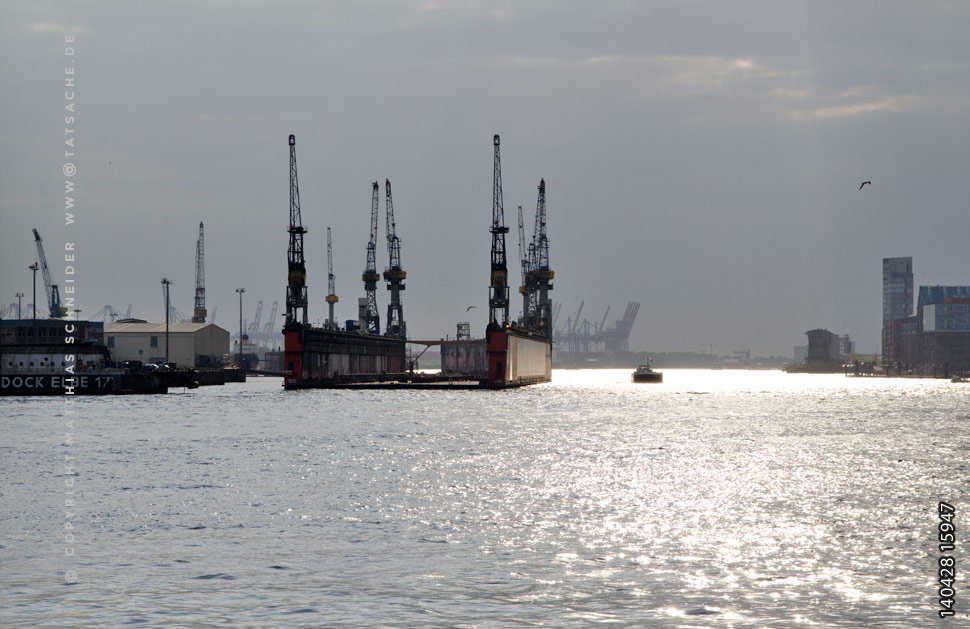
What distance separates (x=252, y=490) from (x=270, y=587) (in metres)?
16.8

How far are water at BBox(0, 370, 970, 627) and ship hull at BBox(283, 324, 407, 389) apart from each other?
3406 inches

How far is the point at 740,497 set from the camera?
122 feet

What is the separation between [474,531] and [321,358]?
13347 cm

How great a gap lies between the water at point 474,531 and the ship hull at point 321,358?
86.5m

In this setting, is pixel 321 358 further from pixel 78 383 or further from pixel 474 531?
pixel 474 531

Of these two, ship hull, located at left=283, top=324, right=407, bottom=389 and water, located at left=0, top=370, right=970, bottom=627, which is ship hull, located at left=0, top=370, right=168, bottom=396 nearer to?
ship hull, located at left=283, top=324, right=407, bottom=389

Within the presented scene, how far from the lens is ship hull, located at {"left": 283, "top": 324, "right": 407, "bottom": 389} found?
15175 cm

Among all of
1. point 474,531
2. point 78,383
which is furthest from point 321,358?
point 474,531

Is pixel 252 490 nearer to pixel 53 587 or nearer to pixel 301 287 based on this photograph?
pixel 53 587

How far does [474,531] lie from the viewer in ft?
95.8

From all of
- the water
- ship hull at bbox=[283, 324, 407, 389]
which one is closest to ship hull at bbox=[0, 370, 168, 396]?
ship hull at bbox=[283, 324, 407, 389]

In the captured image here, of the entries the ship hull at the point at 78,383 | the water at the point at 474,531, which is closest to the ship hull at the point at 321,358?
the ship hull at the point at 78,383

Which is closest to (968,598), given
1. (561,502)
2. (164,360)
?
(561,502)

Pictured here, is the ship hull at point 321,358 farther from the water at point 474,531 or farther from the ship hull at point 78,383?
the water at point 474,531
